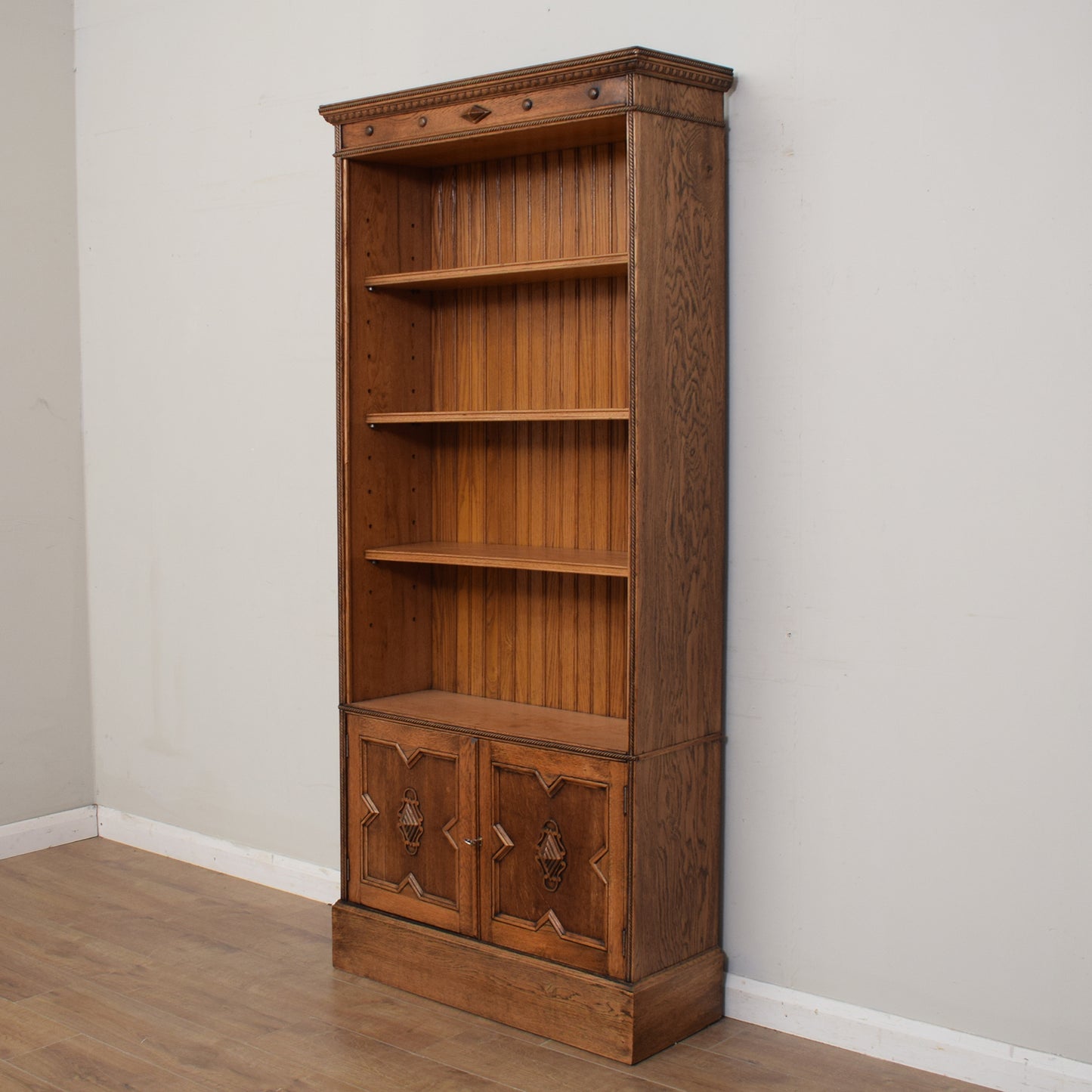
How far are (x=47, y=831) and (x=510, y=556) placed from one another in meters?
2.53

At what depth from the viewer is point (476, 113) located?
3195 mm

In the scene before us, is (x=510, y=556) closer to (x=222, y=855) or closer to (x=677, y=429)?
(x=677, y=429)

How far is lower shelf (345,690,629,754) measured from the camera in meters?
3.19

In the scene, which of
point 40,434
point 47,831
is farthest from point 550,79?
point 47,831

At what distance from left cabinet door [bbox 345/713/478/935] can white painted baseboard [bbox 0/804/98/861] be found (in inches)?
67.6

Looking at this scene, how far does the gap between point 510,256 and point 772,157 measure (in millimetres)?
821

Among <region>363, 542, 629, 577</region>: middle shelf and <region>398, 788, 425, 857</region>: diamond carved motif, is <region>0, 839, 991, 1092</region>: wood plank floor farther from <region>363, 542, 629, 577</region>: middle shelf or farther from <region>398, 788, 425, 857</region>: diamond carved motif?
<region>363, 542, 629, 577</region>: middle shelf

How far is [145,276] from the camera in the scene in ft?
15.2

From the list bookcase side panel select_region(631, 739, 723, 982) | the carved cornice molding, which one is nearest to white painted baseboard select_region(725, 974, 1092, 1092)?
bookcase side panel select_region(631, 739, 723, 982)

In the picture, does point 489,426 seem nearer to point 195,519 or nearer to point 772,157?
point 772,157

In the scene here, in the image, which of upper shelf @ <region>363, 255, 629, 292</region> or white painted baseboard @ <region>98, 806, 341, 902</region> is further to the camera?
white painted baseboard @ <region>98, 806, 341, 902</region>

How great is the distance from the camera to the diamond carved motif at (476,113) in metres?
3.18

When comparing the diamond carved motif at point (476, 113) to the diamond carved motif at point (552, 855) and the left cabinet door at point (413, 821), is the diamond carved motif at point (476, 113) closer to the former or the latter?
the left cabinet door at point (413, 821)

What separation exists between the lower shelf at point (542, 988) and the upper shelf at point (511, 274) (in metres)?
1.75
